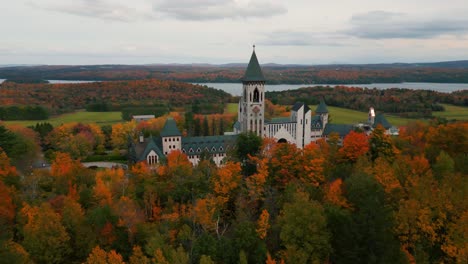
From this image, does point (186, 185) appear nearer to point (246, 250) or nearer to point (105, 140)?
point (246, 250)

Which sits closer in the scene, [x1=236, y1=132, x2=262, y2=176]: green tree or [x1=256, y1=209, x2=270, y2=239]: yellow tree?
[x1=256, y1=209, x2=270, y2=239]: yellow tree

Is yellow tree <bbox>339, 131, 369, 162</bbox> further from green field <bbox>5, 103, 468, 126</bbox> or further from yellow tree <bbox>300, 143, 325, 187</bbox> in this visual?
green field <bbox>5, 103, 468, 126</bbox>

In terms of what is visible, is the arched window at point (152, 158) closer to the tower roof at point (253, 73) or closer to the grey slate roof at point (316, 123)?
the tower roof at point (253, 73)

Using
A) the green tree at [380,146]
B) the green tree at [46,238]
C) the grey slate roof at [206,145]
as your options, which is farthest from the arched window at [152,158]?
the green tree at [380,146]

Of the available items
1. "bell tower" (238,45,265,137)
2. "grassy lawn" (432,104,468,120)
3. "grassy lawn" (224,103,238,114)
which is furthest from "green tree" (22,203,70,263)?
"grassy lawn" (224,103,238,114)

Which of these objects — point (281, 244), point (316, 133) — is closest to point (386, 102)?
point (316, 133)

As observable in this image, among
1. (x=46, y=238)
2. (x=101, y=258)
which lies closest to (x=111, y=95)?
(x=46, y=238)

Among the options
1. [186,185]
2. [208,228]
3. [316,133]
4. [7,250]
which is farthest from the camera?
[316,133]
